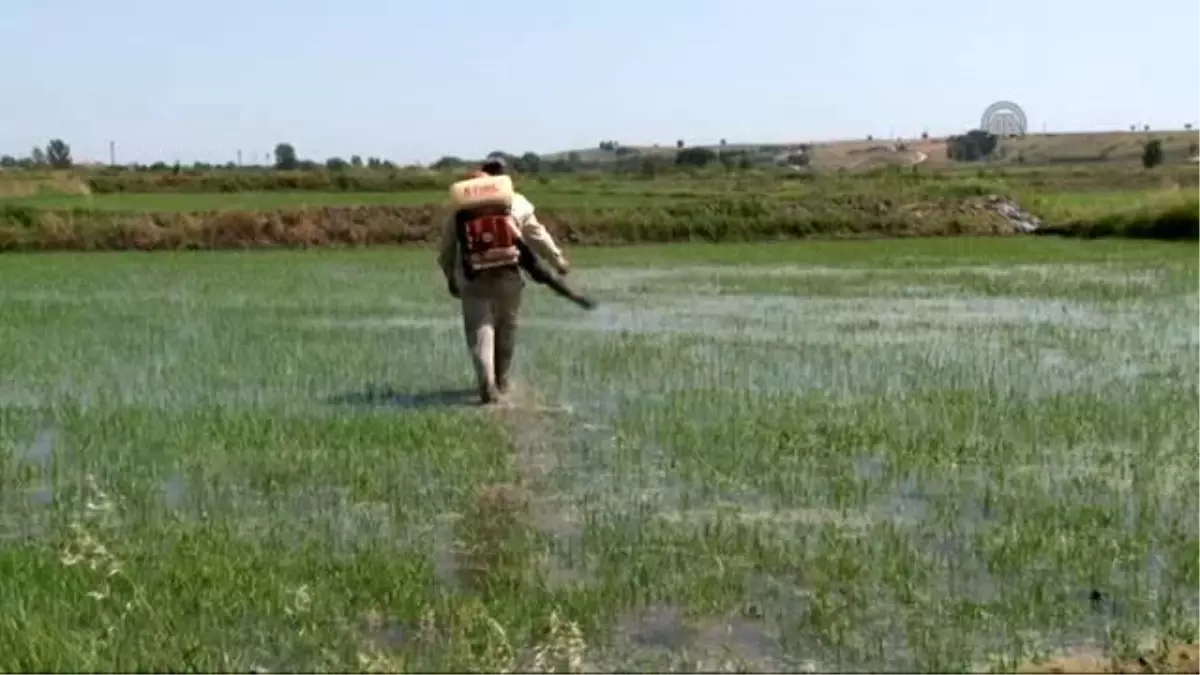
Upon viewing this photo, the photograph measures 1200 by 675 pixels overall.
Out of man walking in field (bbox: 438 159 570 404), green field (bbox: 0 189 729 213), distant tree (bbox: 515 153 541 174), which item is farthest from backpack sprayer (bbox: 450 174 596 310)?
distant tree (bbox: 515 153 541 174)

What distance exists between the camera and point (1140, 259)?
1027 inches

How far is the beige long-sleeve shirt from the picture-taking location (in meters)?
10.0

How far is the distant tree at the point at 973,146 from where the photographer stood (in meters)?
105

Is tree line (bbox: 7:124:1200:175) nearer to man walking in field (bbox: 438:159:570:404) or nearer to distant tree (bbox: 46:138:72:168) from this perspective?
distant tree (bbox: 46:138:72:168)

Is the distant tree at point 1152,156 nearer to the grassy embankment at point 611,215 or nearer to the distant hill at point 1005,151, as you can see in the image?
the distant hill at point 1005,151

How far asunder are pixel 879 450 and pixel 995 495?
1194 mm

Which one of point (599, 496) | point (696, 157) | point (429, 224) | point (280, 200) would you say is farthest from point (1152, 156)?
point (599, 496)

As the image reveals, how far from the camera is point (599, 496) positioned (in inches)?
276

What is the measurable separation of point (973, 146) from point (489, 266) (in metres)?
102

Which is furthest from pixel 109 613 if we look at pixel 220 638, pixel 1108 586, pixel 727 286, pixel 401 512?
pixel 727 286

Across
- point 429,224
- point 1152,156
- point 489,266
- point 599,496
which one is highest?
point 1152,156

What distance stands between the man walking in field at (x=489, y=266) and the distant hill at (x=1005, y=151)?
7347 cm

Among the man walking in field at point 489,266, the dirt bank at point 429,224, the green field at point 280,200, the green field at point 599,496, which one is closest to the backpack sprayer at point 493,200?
the man walking in field at point 489,266

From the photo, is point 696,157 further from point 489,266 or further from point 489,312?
point 489,266
